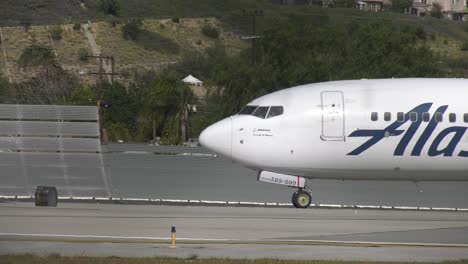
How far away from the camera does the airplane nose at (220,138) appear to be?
35906 mm

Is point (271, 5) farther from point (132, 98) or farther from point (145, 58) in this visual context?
point (132, 98)

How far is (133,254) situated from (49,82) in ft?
316

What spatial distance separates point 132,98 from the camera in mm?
104375

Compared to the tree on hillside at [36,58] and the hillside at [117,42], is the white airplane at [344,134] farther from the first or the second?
the hillside at [117,42]

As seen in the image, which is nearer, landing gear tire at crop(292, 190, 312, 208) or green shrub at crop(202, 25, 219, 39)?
landing gear tire at crop(292, 190, 312, 208)

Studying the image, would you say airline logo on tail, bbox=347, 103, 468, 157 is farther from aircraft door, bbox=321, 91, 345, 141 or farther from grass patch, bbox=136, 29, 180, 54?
grass patch, bbox=136, 29, 180, 54

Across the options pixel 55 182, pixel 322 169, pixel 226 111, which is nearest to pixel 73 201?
pixel 55 182

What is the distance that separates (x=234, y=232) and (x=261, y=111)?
859 centimetres

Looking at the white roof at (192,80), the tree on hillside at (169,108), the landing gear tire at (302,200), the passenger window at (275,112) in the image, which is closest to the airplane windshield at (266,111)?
the passenger window at (275,112)

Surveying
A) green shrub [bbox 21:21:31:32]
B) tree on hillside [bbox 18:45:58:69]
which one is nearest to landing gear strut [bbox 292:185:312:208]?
tree on hillside [bbox 18:45:58:69]

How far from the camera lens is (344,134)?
118 feet

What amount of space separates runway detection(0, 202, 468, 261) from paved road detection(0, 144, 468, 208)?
4879 mm

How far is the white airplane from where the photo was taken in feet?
118

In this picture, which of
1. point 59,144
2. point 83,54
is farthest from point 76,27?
point 59,144
